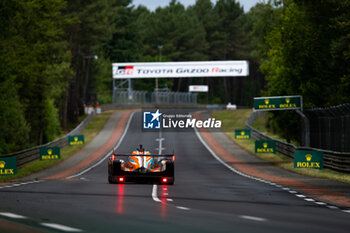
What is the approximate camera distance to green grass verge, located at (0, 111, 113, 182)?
3954 centimetres

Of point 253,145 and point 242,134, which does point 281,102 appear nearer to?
point 242,134

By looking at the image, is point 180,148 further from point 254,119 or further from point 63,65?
point 254,119

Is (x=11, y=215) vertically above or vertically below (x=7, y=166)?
above

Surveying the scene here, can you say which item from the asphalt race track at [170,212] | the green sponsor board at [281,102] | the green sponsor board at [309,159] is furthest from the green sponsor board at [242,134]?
the asphalt race track at [170,212]

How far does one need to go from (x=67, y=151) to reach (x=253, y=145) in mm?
15832

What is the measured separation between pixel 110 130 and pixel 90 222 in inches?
2660

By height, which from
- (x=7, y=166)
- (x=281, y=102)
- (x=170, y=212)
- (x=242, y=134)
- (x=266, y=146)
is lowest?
(x=7, y=166)

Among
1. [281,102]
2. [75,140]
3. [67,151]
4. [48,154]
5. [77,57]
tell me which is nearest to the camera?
[281,102]

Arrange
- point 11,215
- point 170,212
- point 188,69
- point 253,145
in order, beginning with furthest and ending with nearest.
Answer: point 188,69 < point 253,145 < point 170,212 < point 11,215

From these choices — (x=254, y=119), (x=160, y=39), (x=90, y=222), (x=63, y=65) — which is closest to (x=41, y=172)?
(x=90, y=222)

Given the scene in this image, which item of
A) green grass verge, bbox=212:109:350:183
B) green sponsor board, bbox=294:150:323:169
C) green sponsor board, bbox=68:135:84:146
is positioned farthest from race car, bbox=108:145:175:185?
green sponsor board, bbox=68:135:84:146

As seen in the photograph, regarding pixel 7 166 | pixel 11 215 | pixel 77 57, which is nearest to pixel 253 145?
pixel 7 166

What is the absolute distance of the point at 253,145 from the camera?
63.5 meters

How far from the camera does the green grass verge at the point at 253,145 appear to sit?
33.7 m
